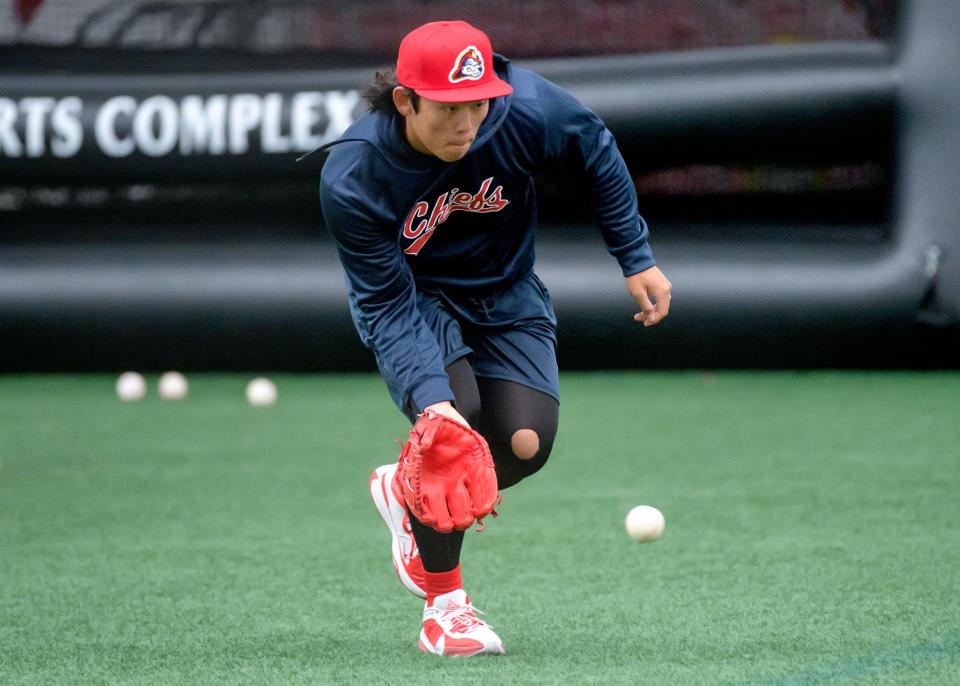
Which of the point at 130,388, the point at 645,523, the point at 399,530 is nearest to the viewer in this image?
the point at 399,530

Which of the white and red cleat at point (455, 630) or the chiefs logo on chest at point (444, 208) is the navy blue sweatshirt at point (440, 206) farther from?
the white and red cleat at point (455, 630)

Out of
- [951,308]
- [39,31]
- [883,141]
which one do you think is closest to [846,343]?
[951,308]

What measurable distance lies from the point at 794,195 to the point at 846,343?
1.34 metres

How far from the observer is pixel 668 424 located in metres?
6.58

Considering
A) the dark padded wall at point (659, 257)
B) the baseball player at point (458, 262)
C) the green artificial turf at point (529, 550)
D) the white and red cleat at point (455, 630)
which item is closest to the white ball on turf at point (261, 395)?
the green artificial turf at point (529, 550)

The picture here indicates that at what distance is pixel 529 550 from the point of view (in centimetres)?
423

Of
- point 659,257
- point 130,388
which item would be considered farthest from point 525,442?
point 130,388

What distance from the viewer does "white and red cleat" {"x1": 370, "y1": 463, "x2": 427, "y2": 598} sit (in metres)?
3.46

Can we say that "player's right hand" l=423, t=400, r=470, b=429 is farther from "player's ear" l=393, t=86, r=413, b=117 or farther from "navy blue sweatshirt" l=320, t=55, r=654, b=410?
"player's ear" l=393, t=86, r=413, b=117

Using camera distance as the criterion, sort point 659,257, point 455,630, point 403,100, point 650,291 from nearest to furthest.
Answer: point 403,100
point 455,630
point 650,291
point 659,257

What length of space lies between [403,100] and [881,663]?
152 cm

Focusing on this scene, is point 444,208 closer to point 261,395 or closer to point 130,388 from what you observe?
point 261,395

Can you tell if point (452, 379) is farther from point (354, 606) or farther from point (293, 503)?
point (293, 503)

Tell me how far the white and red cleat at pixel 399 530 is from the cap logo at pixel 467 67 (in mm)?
1061
